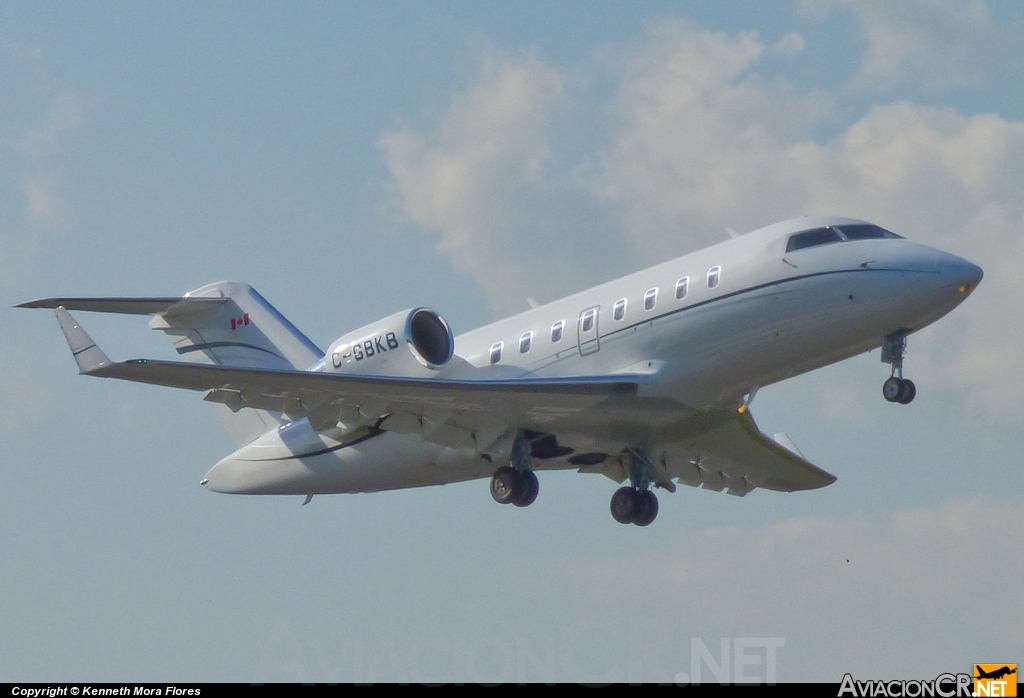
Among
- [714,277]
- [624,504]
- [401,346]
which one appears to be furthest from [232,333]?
[714,277]

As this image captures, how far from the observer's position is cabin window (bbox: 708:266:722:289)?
20938mm

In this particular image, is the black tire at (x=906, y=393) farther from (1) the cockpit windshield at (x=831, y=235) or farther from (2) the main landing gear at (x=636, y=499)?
(2) the main landing gear at (x=636, y=499)

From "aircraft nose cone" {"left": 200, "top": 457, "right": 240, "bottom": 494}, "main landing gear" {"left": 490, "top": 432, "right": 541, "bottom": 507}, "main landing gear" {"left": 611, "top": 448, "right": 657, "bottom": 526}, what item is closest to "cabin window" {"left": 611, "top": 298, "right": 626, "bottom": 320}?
"main landing gear" {"left": 490, "top": 432, "right": 541, "bottom": 507}

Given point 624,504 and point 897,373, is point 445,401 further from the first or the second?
point 897,373

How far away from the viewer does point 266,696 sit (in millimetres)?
15953

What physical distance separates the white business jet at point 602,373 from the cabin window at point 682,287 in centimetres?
3

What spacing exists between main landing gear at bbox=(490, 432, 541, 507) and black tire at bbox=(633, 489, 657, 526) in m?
2.48

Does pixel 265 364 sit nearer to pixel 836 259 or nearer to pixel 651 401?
pixel 651 401

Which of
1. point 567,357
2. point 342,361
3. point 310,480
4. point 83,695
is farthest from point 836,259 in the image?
point 83,695

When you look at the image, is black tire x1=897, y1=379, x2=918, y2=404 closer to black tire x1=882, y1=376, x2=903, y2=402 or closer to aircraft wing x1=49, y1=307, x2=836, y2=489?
black tire x1=882, y1=376, x2=903, y2=402

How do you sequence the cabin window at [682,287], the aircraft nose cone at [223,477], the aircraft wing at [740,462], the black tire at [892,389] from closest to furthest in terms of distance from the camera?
the black tire at [892,389], the cabin window at [682,287], the aircraft wing at [740,462], the aircraft nose cone at [223,477]

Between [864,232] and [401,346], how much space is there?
6.91m

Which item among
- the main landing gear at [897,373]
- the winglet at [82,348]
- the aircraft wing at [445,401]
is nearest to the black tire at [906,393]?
the main landing gear at [897,373]

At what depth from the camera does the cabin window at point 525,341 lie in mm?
22797
